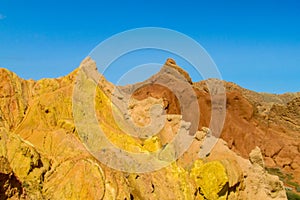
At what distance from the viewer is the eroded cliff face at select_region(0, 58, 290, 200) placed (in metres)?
12.4

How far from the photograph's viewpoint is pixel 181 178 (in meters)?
17.7

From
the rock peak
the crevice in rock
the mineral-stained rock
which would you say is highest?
the rock peak

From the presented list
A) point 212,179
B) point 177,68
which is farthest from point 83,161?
point 177,68

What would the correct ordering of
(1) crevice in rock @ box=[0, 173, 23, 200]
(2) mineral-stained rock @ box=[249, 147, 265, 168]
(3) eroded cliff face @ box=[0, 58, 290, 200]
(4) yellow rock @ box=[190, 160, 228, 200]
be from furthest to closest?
(2) mineral-stained rock @ box=[249, 147, 265, 168] < (4) yellow rock @ box=[190, 160, 228, 200] < (3) eroded cliff face @ box=[0, 58, 290, 200] < (1) crevice in rock @ box=[0, 173, 23, 200]

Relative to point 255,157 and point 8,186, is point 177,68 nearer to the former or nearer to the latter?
point 255,157

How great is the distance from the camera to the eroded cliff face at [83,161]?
1243 centimetres

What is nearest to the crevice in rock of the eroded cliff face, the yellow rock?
the eroded cliff face

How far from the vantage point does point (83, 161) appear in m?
13.8

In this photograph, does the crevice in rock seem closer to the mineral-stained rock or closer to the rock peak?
the mineral-stained rock

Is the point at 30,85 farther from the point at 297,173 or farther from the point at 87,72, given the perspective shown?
the point at 297,173

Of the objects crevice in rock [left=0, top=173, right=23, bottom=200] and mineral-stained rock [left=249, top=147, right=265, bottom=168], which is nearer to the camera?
crevice in rock [left=0, top=173, right=23, bottom=200]

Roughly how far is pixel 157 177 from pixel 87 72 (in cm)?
679

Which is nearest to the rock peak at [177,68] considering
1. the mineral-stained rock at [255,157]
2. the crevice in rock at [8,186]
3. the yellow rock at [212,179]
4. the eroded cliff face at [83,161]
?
the eroded cliff face at [83,161]

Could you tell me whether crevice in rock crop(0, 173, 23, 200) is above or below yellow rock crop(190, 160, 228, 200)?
below
